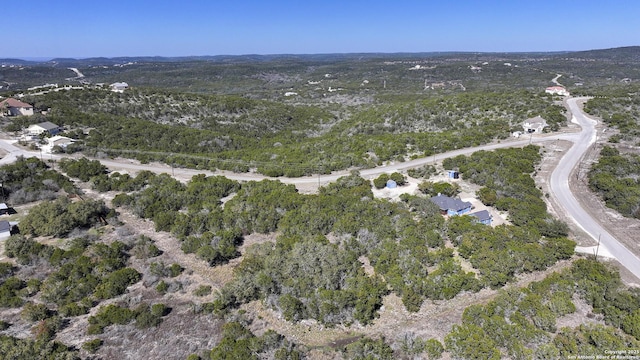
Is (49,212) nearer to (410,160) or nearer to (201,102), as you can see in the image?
(410,160)

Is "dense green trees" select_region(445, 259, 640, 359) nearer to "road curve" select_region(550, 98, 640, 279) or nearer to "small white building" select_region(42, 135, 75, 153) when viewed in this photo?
"road curve" select_region(550, 98, 640, 279)

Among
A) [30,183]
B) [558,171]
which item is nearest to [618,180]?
[558,171]

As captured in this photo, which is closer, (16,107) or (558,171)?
(558,171)

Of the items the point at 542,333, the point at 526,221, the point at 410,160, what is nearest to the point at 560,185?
the point at 526,221

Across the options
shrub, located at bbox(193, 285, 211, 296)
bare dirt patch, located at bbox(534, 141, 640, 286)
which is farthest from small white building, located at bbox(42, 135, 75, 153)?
bare dirt patch, located at bbox(534, 141, 640, 286)

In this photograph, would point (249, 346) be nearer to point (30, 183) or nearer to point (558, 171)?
point (30, 183)

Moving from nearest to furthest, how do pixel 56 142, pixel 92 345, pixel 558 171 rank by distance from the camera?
pixel 92 345, pixel 558 171, pixel 56 142

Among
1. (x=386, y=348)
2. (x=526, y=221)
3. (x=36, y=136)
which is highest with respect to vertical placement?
(x=36, y=136)
